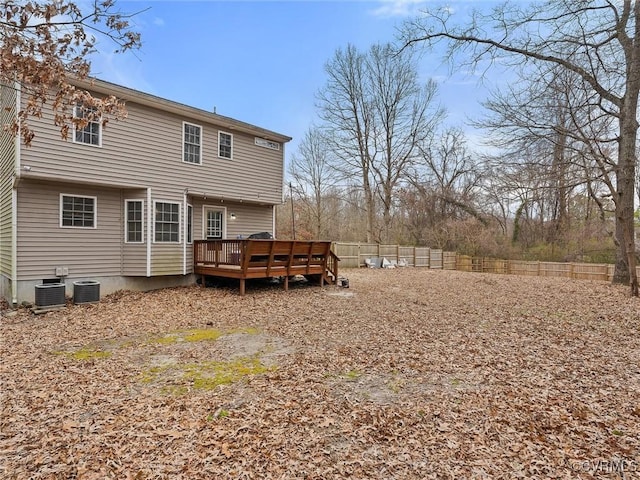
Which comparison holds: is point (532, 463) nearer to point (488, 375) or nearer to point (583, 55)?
point (488, 375)

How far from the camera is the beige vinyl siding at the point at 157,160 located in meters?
8.17

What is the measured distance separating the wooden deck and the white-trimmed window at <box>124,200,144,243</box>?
1610 mm

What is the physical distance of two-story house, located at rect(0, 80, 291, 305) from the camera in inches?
322

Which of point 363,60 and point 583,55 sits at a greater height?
point 363,60

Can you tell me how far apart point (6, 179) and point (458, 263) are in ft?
71.5

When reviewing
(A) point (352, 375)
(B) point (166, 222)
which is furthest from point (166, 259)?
(A) point (352, 375)

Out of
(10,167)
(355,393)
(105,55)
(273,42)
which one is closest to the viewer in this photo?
(355,393)

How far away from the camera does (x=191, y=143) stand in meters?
10.7

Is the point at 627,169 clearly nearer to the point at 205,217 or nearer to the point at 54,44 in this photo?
the point at 205,217

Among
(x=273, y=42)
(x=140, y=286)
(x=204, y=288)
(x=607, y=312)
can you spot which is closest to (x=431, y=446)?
(x=607, y=312)

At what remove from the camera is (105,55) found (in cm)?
475

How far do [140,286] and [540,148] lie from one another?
12.7m

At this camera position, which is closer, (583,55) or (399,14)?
(583,55)

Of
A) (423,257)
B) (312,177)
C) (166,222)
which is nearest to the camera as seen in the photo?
(166,222)
